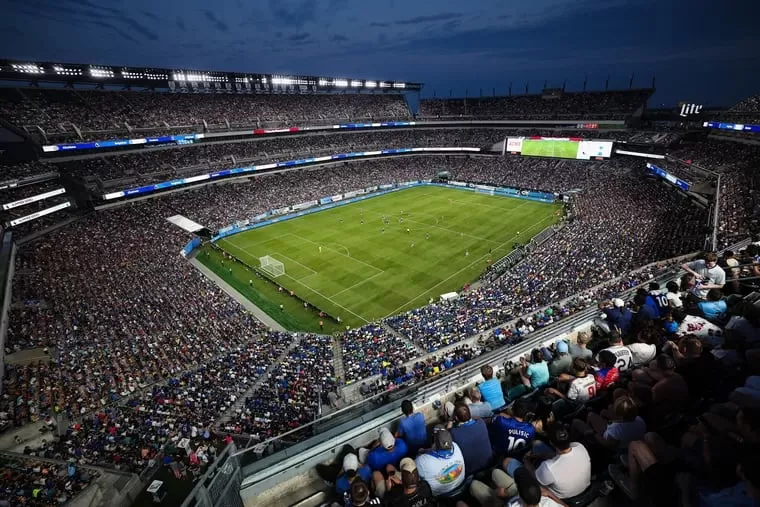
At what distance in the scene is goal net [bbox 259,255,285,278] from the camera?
32747 millimetres

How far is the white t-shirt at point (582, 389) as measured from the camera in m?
5.25

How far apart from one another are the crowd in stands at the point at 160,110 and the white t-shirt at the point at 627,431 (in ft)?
177

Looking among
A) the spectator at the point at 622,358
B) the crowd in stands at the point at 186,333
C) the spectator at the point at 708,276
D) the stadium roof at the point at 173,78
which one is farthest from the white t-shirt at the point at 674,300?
the stadium roof at the point at 173,78

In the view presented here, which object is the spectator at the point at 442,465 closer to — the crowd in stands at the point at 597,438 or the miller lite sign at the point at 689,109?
the crowd in stands at the point at 597,438

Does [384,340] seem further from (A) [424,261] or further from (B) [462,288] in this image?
(A) [424,261]

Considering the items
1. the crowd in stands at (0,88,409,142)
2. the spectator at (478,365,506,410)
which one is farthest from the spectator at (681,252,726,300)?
the crowd in stands at (0,88,409,142)

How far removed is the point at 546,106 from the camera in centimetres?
7231

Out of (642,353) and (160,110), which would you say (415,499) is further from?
(160,110)

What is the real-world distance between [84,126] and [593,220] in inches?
2217

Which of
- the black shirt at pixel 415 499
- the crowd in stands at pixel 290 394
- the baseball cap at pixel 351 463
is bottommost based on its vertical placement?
the crowd in stands at pixel 290 394

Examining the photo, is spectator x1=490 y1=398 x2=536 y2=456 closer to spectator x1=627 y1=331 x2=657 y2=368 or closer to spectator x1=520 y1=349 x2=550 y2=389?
spectator x1=520 y1=349 x2=550 y2=389

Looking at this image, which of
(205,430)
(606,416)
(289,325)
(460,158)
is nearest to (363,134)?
(460,158)

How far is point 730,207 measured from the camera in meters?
25.2

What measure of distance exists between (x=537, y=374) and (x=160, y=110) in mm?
61719
